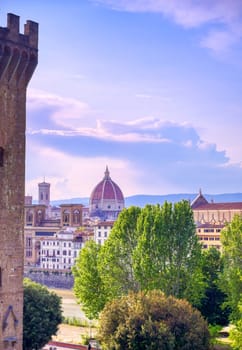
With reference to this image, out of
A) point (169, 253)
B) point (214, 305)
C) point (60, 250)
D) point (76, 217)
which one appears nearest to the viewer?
point (169, 253)

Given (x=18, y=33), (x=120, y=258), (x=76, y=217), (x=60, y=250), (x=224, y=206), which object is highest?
(x=18, y=33)

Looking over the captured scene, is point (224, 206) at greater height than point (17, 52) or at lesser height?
lesser

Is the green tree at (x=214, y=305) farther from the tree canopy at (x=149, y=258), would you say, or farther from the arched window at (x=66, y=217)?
the arched window at (x=66, y=217)

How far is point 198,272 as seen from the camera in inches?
1726

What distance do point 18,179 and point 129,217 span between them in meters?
14.7

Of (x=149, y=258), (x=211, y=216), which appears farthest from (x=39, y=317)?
(x=211, y=216)

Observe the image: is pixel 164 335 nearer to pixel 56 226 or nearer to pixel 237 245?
pixel 237 245

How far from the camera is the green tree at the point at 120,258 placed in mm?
43094

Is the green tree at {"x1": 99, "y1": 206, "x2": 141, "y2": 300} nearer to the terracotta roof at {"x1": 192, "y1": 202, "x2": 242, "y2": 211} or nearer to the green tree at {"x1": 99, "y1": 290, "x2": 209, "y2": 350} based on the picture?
the green tree at {"x1": 99, "y1": 290, "x2": 209, "y2": 350}

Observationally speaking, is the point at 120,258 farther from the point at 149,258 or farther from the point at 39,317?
the point at 39,317

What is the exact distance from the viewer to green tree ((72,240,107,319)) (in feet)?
147

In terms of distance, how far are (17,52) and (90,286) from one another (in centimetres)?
2047

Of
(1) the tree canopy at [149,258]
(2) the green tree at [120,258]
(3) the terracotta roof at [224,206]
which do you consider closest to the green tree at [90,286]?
(1) the tree canopy at [149,258]

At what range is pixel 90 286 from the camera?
45.5 meters
